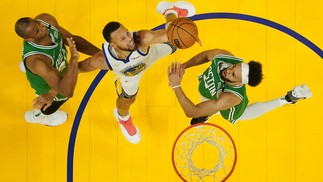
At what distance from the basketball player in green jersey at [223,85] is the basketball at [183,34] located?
219mm

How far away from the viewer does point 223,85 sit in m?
3.26

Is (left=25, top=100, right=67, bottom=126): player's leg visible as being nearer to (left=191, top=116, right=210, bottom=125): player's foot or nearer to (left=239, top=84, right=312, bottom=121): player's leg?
(left=191, top=116, right=210, bottom=125): player's foot

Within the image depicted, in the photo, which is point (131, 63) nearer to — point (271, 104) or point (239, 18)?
point (271, 104)

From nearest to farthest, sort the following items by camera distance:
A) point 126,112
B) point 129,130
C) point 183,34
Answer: point 183,34, point 126,112, point 129,130

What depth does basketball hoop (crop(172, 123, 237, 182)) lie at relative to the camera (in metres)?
3.92

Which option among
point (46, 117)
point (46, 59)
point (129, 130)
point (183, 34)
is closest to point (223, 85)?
point (183, 34)

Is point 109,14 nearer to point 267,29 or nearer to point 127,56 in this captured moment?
point 127,56

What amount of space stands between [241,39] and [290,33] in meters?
0.55

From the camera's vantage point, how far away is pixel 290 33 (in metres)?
4.24

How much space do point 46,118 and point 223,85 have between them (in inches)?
72.3

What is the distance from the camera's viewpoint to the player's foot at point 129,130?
394 cm

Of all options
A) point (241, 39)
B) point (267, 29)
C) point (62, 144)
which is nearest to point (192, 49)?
point (241, 39)

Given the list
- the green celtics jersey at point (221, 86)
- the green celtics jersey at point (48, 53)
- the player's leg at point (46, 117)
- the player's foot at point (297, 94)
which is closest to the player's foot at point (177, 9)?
the green celtics jersey at point (221, 86)

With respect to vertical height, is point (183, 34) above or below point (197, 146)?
above
